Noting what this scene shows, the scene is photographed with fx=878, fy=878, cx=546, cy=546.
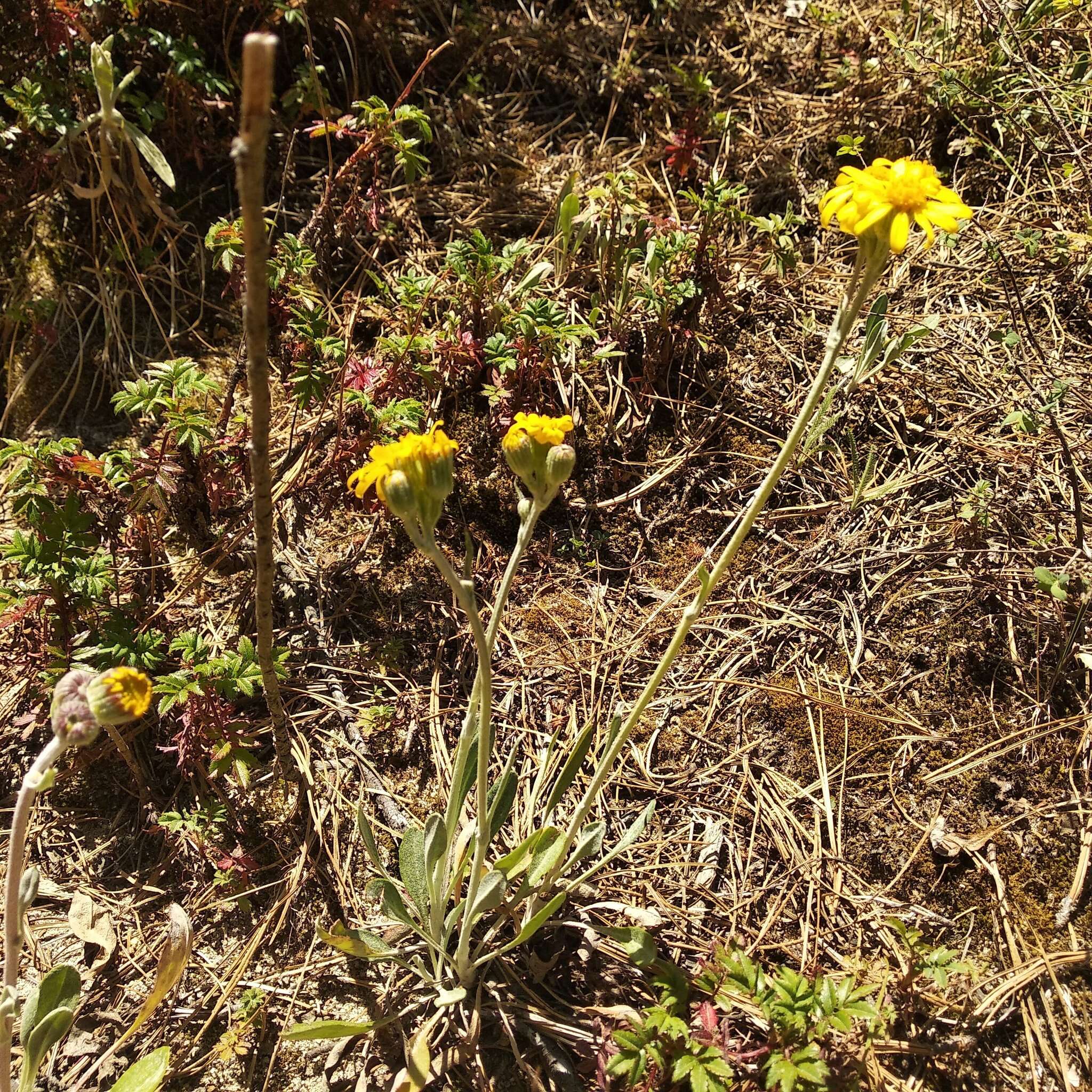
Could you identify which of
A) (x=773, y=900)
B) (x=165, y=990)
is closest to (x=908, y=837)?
(x=773, y=900)

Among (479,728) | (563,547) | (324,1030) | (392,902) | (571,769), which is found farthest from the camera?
(563,547)

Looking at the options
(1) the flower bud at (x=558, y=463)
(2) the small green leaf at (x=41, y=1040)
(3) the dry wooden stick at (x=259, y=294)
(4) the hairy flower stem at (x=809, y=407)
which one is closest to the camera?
(3) the dry wooden stick at (x=259, y=294)

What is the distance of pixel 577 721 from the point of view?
7.73 ft

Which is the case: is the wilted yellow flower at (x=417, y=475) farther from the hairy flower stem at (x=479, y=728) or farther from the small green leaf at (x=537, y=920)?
the small green leaf at (x=537, y=920)

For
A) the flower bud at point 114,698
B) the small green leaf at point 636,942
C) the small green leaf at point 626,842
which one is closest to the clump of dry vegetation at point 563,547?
the small green leaf at point 636,942

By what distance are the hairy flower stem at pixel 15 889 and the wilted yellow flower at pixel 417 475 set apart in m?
0.66

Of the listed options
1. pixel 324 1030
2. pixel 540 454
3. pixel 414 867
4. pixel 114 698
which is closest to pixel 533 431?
pixel 540 454

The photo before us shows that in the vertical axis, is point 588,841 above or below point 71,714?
below

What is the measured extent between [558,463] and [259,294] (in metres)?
0.55

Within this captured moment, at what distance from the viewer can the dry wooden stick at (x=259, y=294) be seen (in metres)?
1.18

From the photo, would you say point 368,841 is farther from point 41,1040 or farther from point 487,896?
point 41,1040

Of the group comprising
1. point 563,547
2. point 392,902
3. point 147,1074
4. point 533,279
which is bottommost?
point 147,1074

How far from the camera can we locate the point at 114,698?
4.57 ft

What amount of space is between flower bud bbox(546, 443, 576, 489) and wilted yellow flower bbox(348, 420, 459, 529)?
0.16m
